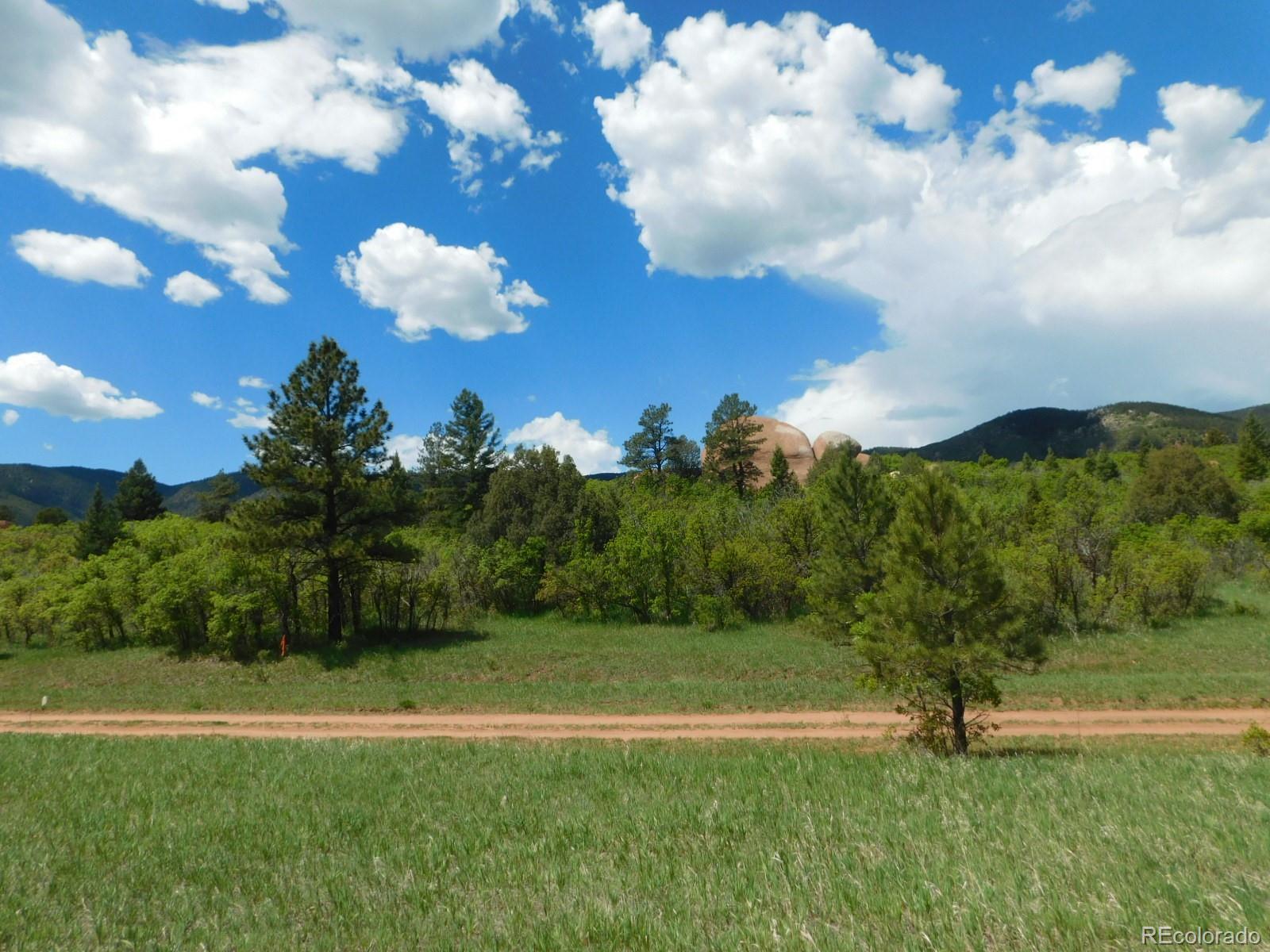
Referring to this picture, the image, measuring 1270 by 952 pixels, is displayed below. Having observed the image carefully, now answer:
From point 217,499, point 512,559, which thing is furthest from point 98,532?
point 512,559

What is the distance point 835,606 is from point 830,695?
8.52m

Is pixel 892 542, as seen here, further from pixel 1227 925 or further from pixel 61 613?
pixel 61 613

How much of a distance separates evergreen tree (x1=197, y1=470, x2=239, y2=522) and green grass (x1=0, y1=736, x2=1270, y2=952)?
66755 mm

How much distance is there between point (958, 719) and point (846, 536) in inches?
700

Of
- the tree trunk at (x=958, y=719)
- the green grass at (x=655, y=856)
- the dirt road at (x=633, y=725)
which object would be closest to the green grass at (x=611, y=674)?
the dirt road at (x=633, y=725)

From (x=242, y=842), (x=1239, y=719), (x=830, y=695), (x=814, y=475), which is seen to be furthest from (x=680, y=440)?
(x=242, y=842)

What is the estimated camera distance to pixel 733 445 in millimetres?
62906

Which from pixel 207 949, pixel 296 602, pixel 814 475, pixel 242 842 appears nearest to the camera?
pixel 207 949

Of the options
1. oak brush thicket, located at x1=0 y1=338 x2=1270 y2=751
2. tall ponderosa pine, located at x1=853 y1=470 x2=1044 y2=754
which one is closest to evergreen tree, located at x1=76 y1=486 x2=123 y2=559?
oak brush thicket, located at x1=0 y1=338 x2=1270 y2=751

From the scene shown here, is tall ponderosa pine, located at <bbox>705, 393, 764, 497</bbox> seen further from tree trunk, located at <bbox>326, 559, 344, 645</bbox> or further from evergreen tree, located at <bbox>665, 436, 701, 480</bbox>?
tree trunk, located at <bbox>326, 559, 344, 645</bbox>

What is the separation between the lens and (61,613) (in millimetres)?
33531

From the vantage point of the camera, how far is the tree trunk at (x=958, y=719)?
36.4 ft

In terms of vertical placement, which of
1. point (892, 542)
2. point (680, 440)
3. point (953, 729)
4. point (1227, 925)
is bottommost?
point (953, 729)

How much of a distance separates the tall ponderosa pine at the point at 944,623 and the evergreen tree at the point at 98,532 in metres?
57.8
